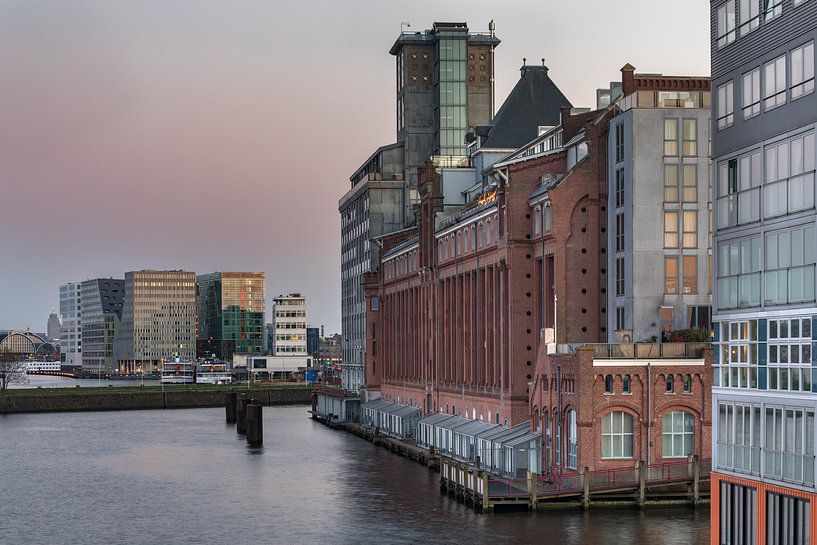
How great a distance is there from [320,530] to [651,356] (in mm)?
22468

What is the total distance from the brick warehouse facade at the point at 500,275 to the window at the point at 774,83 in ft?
132

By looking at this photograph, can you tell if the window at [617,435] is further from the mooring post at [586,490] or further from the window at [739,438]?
the window at [739,438]

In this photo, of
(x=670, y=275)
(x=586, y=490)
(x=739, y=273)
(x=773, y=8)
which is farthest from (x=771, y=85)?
(x=670, y=275)

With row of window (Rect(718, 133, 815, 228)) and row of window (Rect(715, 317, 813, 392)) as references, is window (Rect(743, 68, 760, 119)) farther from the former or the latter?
row of window (Rect(715, 317, 813, 392))

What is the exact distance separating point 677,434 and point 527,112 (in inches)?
2548

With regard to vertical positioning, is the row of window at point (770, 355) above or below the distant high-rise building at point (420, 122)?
below

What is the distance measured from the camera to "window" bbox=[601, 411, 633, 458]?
75750 mm

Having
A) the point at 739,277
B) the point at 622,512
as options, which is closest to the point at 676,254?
the point at 622,512

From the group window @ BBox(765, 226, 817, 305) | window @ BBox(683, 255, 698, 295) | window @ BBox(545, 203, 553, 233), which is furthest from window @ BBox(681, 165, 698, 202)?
window @ BBox(765, 226, 817, 305)

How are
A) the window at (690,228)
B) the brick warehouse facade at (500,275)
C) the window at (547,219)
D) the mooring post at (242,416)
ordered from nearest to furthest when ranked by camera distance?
the window at (690,228) < the brick warehouse facade at (500,275) < the window at (547,219) < the mooring post at (242,416)

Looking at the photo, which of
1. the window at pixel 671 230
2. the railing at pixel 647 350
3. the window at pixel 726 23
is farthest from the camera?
the window at pixel 671 230

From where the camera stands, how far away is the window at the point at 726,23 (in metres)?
49.8

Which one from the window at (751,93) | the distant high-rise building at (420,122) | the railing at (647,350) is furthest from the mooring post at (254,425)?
the window at (751,93)

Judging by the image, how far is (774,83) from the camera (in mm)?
46438
